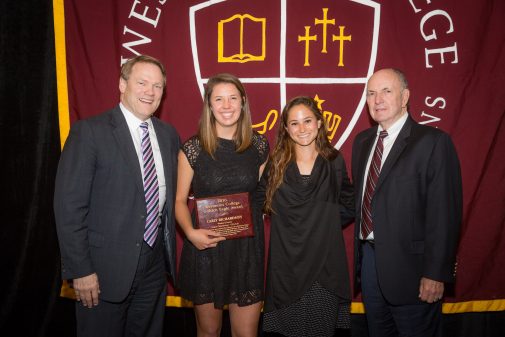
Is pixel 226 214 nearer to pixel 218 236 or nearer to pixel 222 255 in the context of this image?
pixel 218 236

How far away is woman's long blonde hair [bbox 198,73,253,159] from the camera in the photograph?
2287 mm

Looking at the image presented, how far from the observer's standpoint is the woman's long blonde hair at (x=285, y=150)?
233cm

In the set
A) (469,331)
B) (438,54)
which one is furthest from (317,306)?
(438,54)

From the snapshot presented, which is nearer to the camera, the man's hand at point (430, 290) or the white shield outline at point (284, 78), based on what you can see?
the man's hand at point (430, 290)

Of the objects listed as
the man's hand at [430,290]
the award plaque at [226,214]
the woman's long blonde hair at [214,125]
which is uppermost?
the woman's long blonde hair at [214,125]

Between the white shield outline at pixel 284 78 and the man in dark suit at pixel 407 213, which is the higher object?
the white shield outline at pixel 284 78

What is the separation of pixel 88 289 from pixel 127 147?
81 cm

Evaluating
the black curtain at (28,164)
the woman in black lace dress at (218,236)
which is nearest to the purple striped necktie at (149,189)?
the woman in black lace dress at (218,236)

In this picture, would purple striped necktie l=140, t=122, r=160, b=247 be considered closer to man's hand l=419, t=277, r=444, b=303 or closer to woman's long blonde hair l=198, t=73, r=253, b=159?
woman's long blonde hair l=198, t=73, r=253, b=159

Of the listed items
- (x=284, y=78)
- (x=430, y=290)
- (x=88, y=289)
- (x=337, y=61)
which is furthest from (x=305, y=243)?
(x=337, y=61)

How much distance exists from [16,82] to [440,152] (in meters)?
3.28

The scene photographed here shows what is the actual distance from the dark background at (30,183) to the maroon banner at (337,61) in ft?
0.81

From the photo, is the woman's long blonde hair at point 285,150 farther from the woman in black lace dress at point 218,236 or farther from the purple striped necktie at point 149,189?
the purple striped necktie at point 149,189

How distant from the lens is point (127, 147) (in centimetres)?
206
